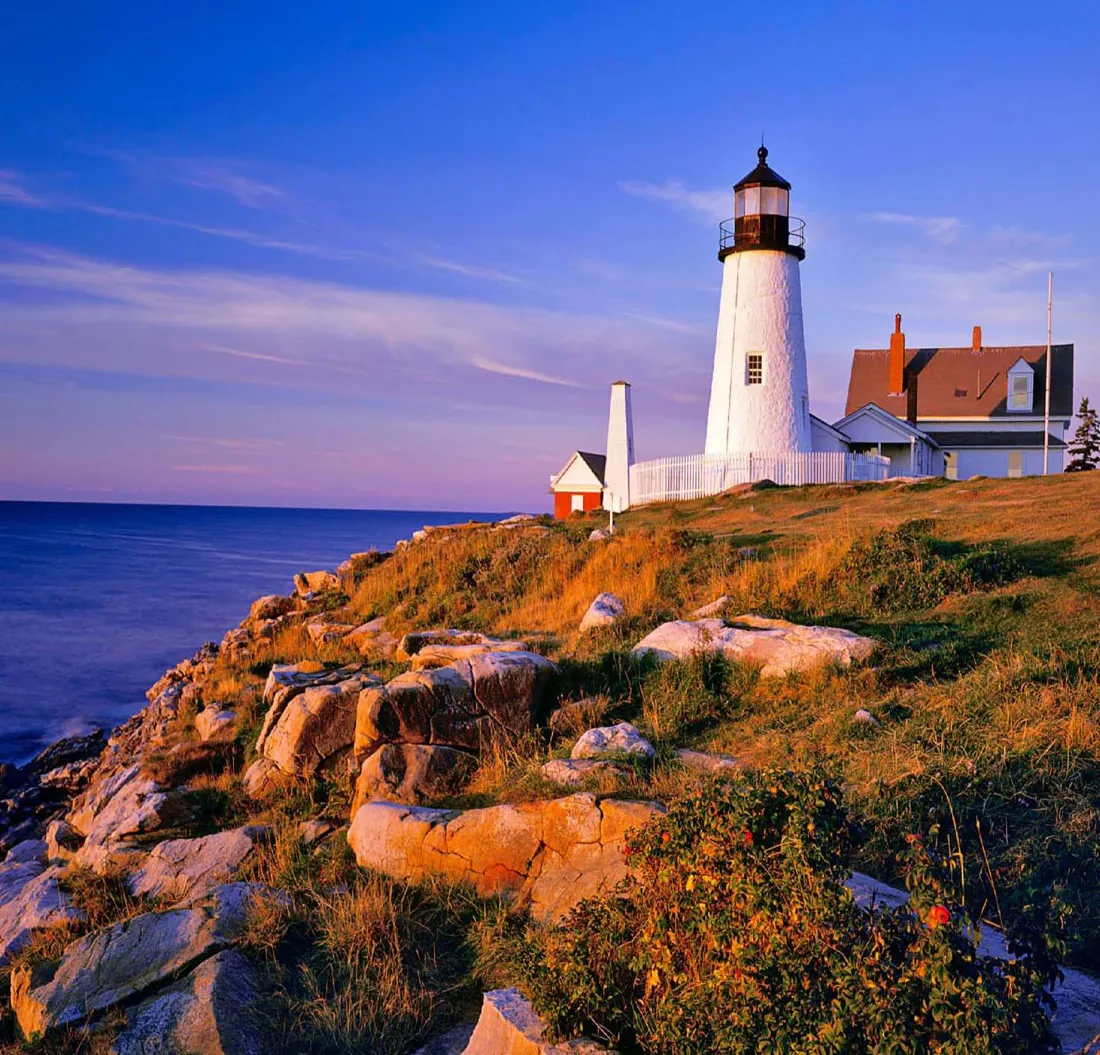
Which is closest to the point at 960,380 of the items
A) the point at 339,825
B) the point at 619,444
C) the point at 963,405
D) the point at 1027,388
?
the point at 963,405

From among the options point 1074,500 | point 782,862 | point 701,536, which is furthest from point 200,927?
point 1074,500

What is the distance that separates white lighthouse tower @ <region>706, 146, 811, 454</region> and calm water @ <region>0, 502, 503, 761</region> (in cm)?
2014

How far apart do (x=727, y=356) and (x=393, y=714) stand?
23.9m

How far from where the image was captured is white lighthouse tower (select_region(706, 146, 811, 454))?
93.9 feet

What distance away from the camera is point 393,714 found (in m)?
7.84

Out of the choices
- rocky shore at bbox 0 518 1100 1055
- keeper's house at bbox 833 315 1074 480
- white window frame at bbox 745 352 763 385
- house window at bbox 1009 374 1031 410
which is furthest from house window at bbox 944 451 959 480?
rocky shore at bbox 0 518 1100 1055

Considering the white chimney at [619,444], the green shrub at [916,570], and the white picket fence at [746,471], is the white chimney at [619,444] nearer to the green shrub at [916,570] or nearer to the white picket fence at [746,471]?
the white picket fence at [746,471]

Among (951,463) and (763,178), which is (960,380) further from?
(763,178)

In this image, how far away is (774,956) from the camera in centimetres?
315

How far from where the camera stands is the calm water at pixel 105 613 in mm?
24641

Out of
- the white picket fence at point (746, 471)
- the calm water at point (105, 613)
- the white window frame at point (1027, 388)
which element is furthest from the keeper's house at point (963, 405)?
the calm water at point (105, 613)

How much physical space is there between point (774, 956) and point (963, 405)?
40007mm

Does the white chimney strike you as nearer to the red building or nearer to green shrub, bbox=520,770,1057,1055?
the red building

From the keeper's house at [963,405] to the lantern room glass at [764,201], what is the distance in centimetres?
916
